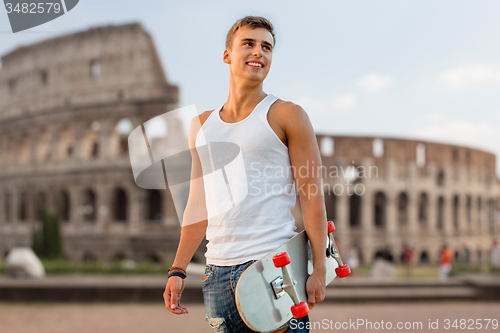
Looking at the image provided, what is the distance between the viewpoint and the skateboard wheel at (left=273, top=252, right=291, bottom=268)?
1229 mm

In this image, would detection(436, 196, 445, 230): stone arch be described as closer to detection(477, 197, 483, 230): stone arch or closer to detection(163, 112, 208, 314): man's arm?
detection(477, 197, 483, 230): stone arch

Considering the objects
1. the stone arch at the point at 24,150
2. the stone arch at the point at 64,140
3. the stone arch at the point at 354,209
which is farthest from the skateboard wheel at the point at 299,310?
the stone arch at the point at 354,209

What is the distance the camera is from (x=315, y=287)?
130 cm

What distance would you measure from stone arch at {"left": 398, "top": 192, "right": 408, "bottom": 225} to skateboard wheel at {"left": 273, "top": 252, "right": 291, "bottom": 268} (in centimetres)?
2566

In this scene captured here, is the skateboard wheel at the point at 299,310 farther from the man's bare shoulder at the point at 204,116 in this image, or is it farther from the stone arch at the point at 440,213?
the stone arch at the point at 440,213

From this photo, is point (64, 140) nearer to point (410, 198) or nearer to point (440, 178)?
point (410, 198)

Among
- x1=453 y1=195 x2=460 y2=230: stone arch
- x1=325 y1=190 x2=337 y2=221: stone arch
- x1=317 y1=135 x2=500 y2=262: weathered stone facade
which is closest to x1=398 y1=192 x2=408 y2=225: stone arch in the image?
x1=317 y1=135 x2=500 y2=262: weathered stone facade

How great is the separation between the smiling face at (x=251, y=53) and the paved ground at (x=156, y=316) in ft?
15.8

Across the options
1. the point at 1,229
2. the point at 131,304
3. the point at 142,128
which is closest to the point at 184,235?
the point at 142,128

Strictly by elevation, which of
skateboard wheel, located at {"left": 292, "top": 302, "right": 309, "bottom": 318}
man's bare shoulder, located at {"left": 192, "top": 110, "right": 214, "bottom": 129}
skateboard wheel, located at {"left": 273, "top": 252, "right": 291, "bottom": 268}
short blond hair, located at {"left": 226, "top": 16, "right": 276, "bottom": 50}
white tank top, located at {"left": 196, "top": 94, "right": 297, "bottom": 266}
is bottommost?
skateboard wheel, located at {"left": 292, "top": 302, "right": 309, "bottom": 318}

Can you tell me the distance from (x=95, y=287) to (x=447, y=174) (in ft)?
77.8

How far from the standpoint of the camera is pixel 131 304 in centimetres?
723

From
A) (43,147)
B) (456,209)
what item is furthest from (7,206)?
(456,209)

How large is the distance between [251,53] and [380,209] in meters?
26.8
